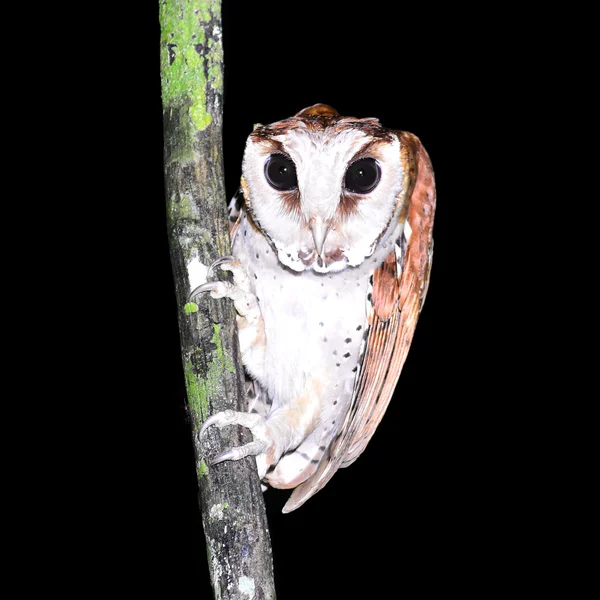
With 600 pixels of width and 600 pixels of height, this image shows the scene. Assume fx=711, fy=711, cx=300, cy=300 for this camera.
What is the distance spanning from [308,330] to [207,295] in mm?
594

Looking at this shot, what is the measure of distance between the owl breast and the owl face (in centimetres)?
12

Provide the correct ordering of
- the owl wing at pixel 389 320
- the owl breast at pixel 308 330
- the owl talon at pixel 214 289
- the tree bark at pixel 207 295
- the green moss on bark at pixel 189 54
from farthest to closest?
the owl wing at pixel 389 320 → the owl breast at pixel 308 330 → the green moss on bark at pixel 189 54 → the owl talon at pixel 214 289 → the tree bark at pixel 207 295

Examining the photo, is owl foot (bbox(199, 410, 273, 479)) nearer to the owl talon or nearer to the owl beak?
the owl talon

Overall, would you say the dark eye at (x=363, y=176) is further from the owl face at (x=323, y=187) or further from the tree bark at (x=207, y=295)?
the tree bark at (x=207, y=295)

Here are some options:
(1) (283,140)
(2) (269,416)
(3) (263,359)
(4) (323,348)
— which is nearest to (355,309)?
(4) (323,348)

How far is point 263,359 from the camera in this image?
2.15 m

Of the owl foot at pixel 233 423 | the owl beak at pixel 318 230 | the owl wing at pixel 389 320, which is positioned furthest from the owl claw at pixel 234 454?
the owl wing at pixel 389 320

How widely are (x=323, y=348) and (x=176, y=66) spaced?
0.91 m

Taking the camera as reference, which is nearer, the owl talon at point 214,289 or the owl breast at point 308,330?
the owl talon at point 214,289

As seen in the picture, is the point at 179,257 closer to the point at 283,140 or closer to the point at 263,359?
the point at 283,140

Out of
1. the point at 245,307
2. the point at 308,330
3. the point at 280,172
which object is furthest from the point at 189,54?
the point at 308,330

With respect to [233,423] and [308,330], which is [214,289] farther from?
[308,330]

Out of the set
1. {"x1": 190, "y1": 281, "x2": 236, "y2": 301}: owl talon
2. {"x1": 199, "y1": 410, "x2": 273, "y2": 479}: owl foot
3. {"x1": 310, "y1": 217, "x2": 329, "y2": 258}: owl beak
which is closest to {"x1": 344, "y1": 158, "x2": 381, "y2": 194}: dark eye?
{"x1": 310, "y1": 217, "x2": 329, "y2": 258}: owl beak

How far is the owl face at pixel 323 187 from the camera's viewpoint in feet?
5.60
